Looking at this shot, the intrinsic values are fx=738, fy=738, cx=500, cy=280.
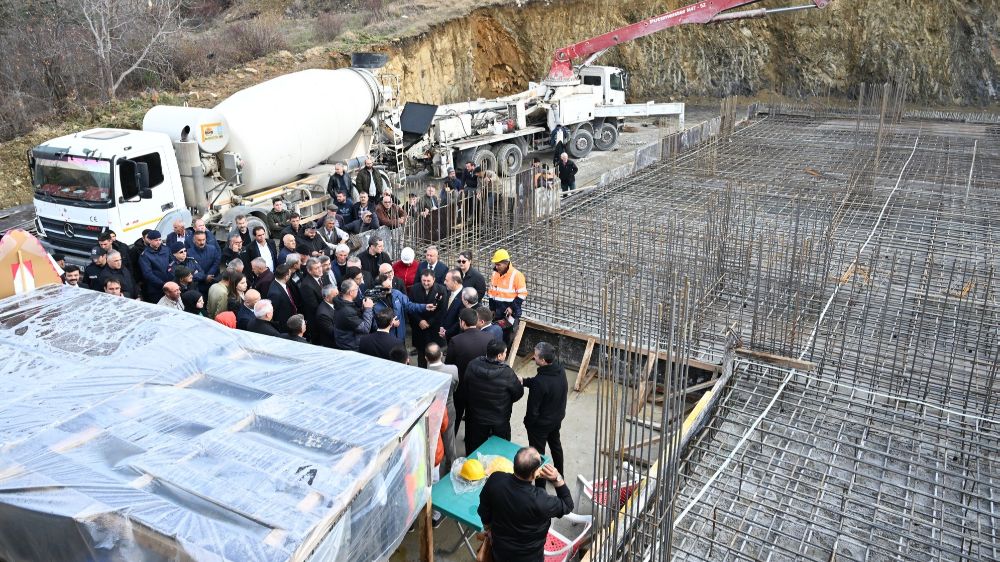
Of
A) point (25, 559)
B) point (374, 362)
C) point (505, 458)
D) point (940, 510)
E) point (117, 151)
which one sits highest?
point (117, 151)

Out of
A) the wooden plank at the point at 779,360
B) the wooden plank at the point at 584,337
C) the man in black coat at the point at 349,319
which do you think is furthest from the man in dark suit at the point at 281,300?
the wooden plank at the point at 779,360

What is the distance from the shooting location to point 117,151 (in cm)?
→ 848

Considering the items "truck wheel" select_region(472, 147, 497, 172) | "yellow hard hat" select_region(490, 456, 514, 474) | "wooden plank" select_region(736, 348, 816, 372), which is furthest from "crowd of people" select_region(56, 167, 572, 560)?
"truck wheel" select_region(472, 147, 497, 172)

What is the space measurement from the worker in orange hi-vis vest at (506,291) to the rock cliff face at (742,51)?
14075mm

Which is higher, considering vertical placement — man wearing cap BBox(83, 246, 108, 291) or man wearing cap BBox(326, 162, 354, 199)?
man wearing cap BBox(326, 162, 354, 199)

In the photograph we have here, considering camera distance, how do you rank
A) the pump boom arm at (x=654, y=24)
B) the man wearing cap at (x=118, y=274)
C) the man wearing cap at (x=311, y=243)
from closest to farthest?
the man wearing cap at (x=118, y=274), the man wearing cap at (x=311, y=243), the pump boom arm at (x=654, y=24)

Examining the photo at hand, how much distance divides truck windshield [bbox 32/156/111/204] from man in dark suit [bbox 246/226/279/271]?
2.21 m

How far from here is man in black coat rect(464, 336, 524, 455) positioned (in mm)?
5004

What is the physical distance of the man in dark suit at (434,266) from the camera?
6.92 metres

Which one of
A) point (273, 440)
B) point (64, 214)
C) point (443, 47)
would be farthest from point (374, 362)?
point (443, 47)

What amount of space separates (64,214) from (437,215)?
14.4ft

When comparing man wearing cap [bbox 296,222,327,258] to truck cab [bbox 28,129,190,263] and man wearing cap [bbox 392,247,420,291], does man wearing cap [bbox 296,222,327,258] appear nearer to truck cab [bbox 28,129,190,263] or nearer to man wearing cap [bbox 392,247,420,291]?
man wearing cap [bbox 392,247,420,291]

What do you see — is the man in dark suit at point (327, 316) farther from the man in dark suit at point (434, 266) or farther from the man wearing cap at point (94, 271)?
the man wearing cap at point (94, 271)

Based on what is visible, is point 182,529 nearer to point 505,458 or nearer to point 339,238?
point 505,458
